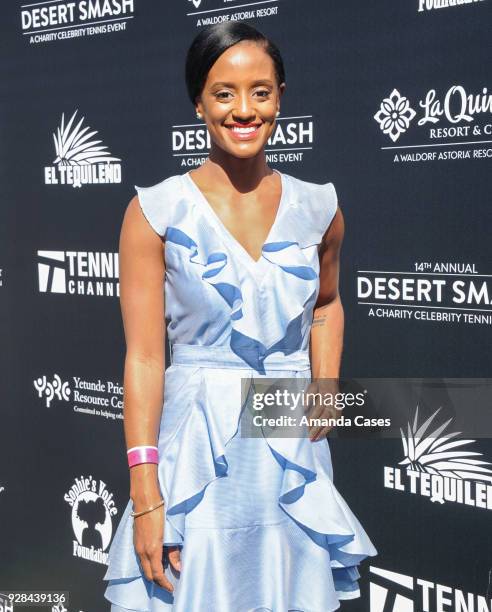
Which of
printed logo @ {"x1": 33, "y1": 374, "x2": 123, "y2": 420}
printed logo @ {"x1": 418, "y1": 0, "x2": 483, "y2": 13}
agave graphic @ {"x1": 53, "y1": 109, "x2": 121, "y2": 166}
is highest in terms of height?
printed logo @ {"x1": 418, "y1": 0, "x2": 483, "y2": 13}

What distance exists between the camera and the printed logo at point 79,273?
333cm

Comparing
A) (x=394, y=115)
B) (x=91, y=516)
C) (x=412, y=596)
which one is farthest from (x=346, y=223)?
(x=91, y=516)

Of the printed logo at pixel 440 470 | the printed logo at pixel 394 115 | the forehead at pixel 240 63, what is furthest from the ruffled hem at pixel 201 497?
the printed logo at pixel 394 115

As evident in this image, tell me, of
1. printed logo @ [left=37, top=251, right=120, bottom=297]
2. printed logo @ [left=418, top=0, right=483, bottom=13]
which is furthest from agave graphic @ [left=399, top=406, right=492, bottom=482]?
printed logo @ [left=37, top=251, right=120, bottom=297]

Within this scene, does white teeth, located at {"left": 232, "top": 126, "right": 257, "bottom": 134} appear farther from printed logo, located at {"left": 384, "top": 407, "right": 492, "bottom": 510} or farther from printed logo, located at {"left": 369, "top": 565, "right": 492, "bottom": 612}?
printed logo, located at {"left": 369, "top": 565, "right": 492, "bottom": 612}

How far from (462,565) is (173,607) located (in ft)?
3.77

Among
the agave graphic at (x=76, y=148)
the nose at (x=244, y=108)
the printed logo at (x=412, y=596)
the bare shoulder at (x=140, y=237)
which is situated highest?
the agave graphic at (x=76, y=148)

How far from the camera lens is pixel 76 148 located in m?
3.38

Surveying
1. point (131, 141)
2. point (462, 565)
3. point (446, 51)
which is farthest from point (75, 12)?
point (462, 565)

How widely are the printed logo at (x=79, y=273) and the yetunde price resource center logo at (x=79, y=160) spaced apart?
0.84 ft

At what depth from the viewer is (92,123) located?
10.9ft

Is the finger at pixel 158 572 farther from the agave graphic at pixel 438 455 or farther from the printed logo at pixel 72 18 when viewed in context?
the printed logo at pixel 72 18

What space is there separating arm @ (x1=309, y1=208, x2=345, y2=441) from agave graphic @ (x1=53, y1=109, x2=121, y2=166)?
154 cm

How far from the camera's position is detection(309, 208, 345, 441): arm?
1.85m
